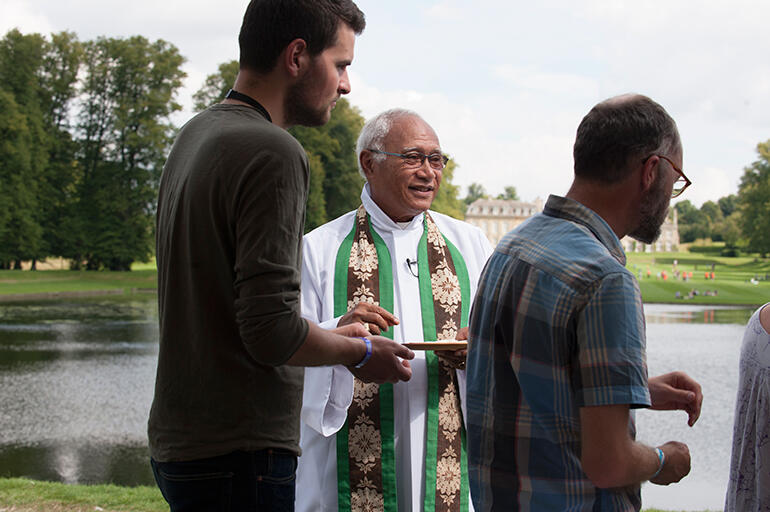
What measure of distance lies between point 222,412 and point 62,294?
37669 mm

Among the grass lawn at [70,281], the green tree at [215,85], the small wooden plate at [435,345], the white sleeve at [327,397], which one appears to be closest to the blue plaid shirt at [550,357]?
the small wooden plate at [435,345]

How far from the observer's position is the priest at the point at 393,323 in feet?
12.4

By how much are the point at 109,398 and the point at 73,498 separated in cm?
728

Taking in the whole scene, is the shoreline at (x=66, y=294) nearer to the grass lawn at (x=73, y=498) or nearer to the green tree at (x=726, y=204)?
the grass lawn at (x=73, y=498)

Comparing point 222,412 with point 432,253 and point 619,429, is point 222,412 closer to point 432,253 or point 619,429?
point 619,429

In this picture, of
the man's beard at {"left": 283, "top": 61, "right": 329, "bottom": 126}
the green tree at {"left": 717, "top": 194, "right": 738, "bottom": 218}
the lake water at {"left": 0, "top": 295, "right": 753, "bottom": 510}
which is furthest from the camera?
the green tree at {"left": 717, "top": 194, "right": 738, "bottom": 218}

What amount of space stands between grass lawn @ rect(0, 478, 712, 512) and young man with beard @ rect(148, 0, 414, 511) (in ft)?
16.1

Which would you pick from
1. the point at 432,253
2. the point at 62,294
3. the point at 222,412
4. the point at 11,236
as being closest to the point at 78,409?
the point at 432,253

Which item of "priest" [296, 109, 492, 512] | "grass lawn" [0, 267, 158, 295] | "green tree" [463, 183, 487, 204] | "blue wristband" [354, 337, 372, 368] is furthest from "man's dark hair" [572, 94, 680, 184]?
"green tree" [463, 183, 487, 204]

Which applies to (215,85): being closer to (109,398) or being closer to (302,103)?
(109,398)

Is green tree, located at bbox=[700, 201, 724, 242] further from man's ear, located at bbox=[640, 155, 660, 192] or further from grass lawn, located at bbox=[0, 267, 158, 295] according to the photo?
man's ear, located at bbox=[640, 155, 660, 192]

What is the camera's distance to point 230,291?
203 cm

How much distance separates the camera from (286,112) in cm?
227

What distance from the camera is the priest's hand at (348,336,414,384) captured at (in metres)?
2.53
